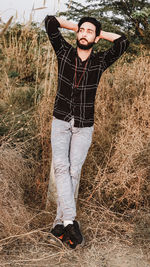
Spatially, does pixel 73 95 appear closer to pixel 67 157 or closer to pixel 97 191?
pixel 67 157

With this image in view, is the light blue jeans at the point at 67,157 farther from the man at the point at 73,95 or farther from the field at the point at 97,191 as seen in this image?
the field at the point at 97,191

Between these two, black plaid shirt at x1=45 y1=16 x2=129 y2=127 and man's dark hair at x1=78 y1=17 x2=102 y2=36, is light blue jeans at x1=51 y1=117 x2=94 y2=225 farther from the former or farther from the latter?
man's dark hair at x1=78 y1=17 x2=102 y2=36

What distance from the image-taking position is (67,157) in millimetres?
2648

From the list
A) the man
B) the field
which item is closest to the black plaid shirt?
the man

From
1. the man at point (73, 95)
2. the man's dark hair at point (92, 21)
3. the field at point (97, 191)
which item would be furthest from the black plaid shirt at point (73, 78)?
the field at point (97, 191)

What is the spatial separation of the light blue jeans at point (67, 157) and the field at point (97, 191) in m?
0.29

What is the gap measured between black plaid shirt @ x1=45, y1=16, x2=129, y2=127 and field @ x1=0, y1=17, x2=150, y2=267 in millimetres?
769

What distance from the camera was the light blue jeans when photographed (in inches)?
101

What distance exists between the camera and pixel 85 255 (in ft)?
8.39

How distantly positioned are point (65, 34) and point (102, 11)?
195 inches

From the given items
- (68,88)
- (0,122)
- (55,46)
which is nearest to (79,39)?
(55,46)

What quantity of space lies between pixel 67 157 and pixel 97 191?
0.99 meters

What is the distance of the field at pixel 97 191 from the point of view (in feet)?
8.41

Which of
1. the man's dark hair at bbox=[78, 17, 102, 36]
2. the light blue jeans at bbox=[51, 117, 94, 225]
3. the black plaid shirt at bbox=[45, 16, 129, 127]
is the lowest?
the light blue jeans at bbox=[51, 117, 94, 225]
